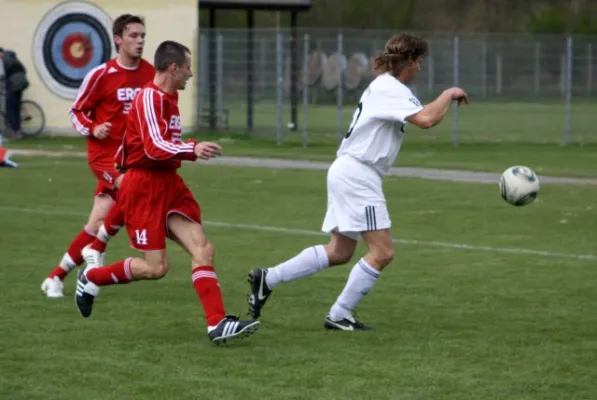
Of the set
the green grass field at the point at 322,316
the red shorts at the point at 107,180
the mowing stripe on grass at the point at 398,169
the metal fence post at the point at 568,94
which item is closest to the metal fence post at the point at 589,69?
the metal fence post at the point at 568,94

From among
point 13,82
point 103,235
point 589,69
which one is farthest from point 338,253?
point 589,69

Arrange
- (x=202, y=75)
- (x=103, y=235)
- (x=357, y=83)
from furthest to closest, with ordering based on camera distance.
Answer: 1. (x=357, y=83)
2. (x=202, y=75)
3. (x=103, y=235)

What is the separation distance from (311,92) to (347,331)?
2719 cm

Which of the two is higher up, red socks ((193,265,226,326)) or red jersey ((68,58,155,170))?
red jersey ((68,58,155,170))

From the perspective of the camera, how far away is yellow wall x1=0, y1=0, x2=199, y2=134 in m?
30.6

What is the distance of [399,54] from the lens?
347 inches

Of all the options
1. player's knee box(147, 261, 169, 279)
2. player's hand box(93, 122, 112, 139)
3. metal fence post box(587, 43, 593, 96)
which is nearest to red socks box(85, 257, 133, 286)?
player's knee box(147, 261, 169, 279)

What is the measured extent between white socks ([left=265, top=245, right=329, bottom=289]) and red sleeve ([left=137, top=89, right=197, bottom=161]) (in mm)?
1225

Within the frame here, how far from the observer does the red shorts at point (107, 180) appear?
1065 cm

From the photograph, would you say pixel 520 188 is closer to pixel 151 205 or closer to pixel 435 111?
pixel 435 111

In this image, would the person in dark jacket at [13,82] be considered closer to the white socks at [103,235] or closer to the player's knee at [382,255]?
the white socks at [103,235]

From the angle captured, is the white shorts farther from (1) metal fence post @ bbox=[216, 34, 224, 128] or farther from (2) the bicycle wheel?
(2) the bicycle wheel

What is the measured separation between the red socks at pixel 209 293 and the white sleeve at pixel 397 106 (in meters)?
1.38

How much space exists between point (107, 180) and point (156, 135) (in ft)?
7.61
